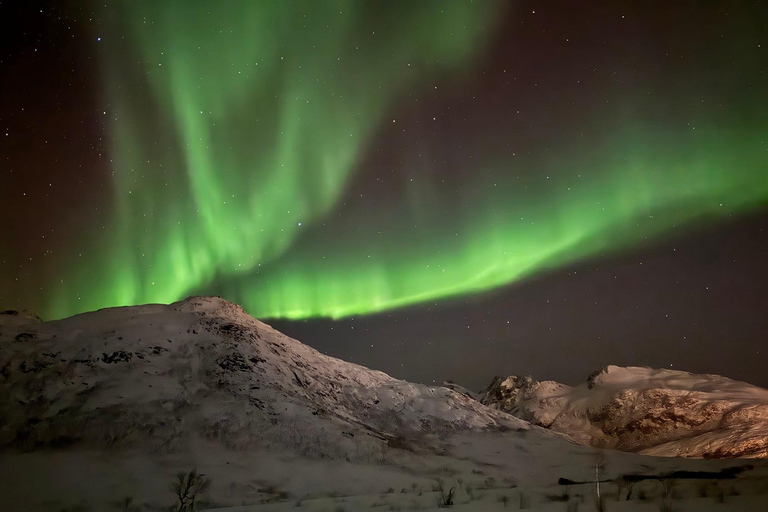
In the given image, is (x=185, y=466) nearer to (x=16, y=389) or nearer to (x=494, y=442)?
(x=16, y=389)

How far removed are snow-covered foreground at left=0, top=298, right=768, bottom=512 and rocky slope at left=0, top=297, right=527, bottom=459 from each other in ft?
0.54

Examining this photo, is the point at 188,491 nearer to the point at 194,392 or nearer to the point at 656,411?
the point at 194,392

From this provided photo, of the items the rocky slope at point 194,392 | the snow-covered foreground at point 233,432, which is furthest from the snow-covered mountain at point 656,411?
the rocky slope at point 194,392

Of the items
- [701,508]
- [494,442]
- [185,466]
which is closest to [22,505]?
[185,466]

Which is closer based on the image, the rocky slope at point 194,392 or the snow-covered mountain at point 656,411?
the rocky slope at point 194,392

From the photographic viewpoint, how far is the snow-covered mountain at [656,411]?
265 ft

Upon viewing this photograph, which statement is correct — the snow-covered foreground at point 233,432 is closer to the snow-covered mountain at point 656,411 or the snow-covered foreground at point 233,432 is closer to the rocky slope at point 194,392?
the rocky slope at point 194,392

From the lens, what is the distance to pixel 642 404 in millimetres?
119062

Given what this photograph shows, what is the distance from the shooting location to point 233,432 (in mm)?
40688

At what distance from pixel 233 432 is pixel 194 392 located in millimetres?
7343

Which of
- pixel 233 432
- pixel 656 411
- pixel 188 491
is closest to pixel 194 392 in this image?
pixel 233 432

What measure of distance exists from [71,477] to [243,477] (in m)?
9.99

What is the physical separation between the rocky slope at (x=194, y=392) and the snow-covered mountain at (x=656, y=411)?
42585mm

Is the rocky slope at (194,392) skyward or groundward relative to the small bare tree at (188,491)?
skyward
